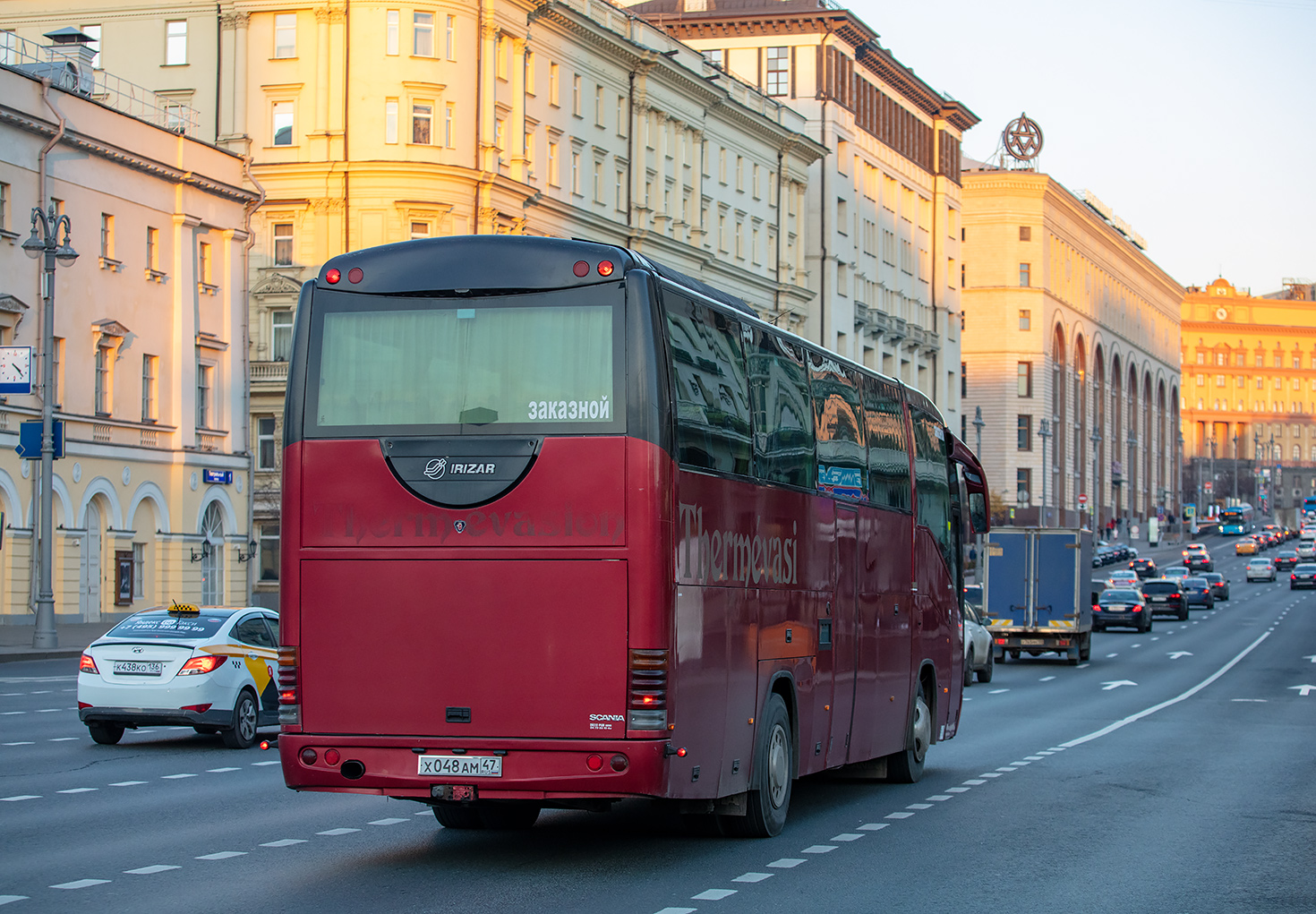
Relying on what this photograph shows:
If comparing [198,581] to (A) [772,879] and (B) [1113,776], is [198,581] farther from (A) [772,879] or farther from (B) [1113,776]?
(A) [772,879]

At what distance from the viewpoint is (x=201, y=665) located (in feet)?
63.5

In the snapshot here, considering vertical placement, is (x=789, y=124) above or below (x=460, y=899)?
above

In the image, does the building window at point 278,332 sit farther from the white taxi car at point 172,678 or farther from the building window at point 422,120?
the white taxi car at point 172,678

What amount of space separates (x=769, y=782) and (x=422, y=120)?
52.9 meters

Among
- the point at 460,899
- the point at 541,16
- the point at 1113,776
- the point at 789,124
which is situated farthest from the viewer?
the point at 789,124

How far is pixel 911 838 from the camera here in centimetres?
1327

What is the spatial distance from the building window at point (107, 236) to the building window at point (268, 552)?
1588 centimetres

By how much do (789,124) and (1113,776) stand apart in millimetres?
74788

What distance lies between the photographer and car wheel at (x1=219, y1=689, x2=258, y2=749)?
1969 centimetres

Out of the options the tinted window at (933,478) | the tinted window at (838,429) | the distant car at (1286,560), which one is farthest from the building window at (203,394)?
the distant car at (1286,560)

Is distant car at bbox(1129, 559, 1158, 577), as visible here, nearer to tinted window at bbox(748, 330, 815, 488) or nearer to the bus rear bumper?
tinted window at bbox(748, 330, 815, 488)

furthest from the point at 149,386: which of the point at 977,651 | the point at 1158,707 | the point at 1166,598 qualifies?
the point at 1166,598

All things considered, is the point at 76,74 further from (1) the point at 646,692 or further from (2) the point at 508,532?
(1) the point at 646,692

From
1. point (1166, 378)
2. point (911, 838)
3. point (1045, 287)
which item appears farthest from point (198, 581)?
point (1166, 378)
